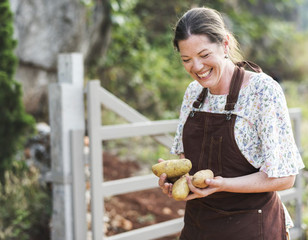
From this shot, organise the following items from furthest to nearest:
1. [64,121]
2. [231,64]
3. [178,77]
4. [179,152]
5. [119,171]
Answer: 1. [178,77]
2. [119,171]
3. [64,121]
4. [179,152]
5. [231,64]

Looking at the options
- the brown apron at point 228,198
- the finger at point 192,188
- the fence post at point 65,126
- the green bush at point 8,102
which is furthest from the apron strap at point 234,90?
the green bush at point 8,102

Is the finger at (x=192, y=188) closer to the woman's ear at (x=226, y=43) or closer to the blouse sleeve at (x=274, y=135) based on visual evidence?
the blouse sleeve at (x=274, y=135)

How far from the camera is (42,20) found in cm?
509

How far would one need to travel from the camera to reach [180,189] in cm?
182

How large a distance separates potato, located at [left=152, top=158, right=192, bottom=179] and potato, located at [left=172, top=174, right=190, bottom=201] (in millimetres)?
49

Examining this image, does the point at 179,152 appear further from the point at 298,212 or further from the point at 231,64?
the point at 298,212

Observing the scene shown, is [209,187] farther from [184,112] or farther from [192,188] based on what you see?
[184,112]

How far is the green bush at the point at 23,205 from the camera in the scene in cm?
384

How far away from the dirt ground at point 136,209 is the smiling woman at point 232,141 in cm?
239

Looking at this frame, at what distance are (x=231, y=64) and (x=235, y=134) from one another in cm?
34

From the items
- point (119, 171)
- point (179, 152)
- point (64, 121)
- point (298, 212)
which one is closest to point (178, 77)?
point (119, 171)

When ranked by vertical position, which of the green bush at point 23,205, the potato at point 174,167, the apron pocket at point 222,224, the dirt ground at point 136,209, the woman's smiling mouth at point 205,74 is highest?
the woman's smiling mouth at point 205,74

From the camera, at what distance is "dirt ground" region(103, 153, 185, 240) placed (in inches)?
171

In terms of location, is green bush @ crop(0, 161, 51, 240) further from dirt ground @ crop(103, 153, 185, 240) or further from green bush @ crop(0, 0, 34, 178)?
dirt ground @ crop(103, 153, 185, 240)
